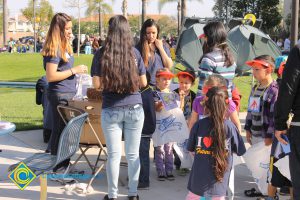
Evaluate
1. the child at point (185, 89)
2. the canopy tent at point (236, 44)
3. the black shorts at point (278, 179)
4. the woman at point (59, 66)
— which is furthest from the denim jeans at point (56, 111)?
the canopy tent at point (236, 44)

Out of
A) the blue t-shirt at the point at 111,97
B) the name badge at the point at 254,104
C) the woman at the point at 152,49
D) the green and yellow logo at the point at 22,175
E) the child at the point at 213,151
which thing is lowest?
the green and yellow logo at the point at 22,175

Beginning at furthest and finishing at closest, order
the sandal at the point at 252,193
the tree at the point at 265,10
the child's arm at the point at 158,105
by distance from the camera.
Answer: the tree at the point at 265,10 < the child's arm at the point at 158,105 < the sandal at the point at 252,193

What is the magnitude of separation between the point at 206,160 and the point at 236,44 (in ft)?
38.5

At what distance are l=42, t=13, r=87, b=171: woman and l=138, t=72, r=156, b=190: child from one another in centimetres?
77

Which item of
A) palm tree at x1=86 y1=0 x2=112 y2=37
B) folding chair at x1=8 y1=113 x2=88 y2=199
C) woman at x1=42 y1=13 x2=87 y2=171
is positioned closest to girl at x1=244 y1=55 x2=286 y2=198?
folding chair at x1=8 y1=113 x2=88 y2=199

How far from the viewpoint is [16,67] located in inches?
965

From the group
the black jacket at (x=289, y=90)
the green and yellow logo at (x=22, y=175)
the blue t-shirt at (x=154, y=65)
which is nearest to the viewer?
the black jacket at (x=289, y=90)

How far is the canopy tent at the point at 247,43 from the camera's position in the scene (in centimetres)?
1495

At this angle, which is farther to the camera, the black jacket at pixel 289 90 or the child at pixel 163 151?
the child at pixel 163 151

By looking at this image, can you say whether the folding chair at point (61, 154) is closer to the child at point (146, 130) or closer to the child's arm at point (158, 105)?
the child at point (146, 130)

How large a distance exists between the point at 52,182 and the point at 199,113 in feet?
6.38

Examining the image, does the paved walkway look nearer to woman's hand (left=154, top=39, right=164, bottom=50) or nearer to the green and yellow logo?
the green and yellow logo

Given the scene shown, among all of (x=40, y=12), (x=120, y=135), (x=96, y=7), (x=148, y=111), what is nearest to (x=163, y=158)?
(x=148, y=111)

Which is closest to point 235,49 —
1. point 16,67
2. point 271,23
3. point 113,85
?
point 113,85
